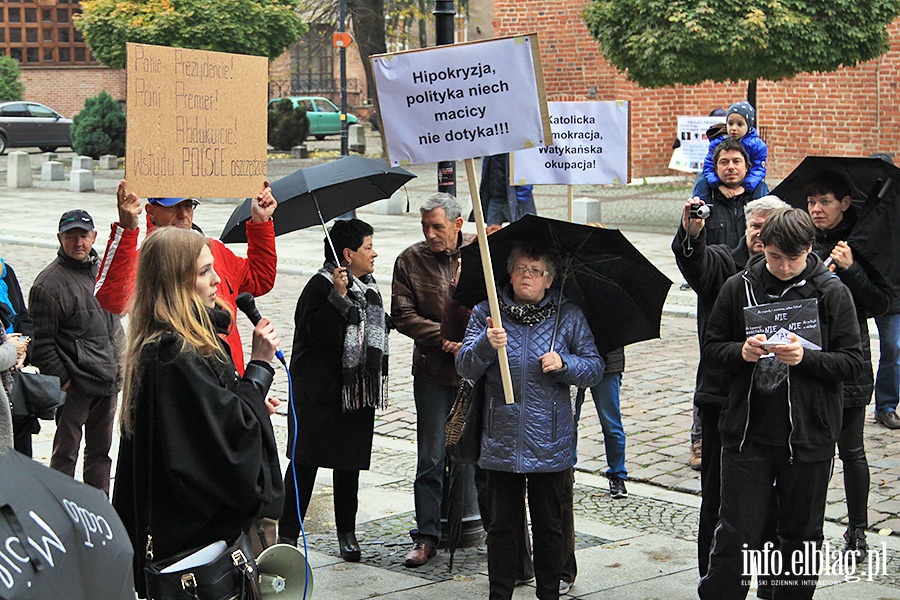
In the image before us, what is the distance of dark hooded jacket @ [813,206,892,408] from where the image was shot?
5520 millimetres

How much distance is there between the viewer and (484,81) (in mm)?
5199

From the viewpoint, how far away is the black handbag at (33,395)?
5.33 m

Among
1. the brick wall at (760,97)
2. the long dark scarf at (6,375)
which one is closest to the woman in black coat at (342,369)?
the long dark scarf at (6,375)

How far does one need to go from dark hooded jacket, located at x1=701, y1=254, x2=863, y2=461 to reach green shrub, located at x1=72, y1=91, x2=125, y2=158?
99.5ft

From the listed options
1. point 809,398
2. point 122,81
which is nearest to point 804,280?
point 809,398

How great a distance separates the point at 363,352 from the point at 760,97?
2100 centimetres

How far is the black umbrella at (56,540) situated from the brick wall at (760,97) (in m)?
22.8

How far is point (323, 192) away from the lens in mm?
6551

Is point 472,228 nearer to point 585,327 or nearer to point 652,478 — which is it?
point 652,478

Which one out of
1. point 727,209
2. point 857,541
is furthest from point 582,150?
point 857,541

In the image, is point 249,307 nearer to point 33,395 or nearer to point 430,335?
point 33,395

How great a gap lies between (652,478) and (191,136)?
3677mm

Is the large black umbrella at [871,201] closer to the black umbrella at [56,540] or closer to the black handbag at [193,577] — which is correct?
the black handbag at [193,577]

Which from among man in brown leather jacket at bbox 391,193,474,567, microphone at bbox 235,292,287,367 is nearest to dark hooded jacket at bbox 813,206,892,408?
man in brown leather jacket at bbox 391,193,474,567
